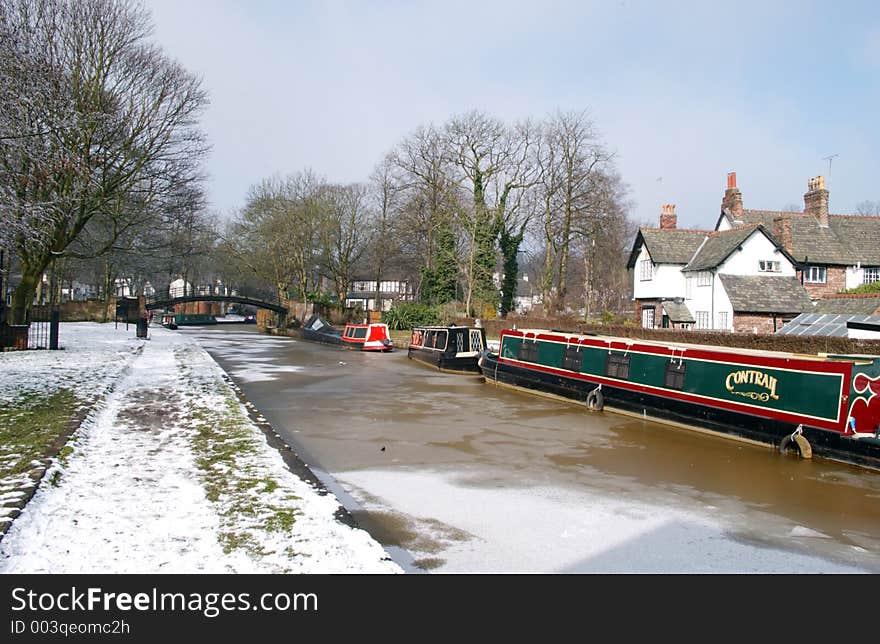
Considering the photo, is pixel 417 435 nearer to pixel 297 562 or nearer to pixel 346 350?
pixel 297 562

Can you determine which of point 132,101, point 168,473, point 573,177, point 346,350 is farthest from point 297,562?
point 573,177

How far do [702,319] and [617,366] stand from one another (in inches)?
801

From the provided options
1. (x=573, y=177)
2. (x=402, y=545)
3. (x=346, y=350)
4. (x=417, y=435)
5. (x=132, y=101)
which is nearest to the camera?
(x=402, y=545)

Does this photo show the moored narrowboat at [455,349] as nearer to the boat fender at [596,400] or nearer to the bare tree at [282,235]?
the boat fender at [596,400]

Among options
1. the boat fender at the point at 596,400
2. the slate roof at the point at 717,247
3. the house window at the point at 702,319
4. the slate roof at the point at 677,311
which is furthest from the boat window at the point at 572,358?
the slate roof at the point at 677,311

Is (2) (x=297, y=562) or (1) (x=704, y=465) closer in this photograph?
(2) (x=297, y=562)

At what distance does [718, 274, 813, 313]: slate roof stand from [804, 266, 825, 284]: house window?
55.7 inches

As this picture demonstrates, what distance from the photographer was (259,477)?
725cm

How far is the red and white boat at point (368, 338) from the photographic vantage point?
32.5m

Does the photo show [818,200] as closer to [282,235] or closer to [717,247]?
[717,247]

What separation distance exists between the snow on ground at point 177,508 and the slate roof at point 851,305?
21.6 m

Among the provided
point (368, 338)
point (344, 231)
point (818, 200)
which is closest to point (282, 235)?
point (344, 231)

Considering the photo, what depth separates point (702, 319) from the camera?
3297 cm

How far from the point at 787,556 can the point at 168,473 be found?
20.3 feet
